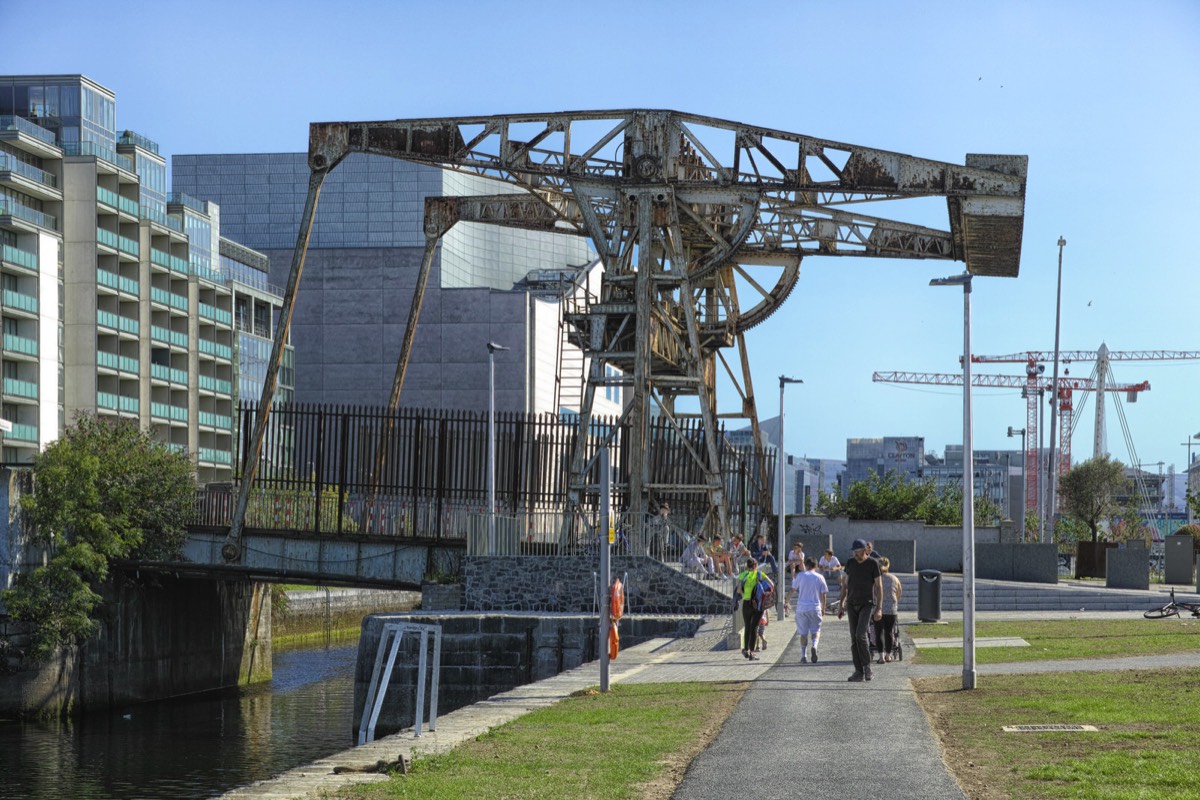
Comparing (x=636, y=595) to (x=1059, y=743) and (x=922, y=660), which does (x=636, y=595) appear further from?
(x=1059, y=743)

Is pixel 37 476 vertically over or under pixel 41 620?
over

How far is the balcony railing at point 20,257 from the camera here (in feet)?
221

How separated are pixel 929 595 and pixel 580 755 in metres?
20.2

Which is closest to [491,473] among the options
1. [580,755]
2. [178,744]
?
[178,744]

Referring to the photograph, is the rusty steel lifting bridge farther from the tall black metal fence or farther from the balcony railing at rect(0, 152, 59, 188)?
the balcony railing at rect(0, 152, 59, 188)

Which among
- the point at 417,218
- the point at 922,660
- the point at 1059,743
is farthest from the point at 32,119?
the point at 1059,743

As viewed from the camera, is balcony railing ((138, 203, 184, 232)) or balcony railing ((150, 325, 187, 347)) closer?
balcony railing ((138, 203, 184, 232))

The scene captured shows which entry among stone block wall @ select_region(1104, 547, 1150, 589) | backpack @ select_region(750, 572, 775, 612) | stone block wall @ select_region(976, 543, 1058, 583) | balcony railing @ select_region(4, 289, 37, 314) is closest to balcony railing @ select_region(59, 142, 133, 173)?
balcony railing @ select_region(4, 289, 37, 314)

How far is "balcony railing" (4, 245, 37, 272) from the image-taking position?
67.4 m

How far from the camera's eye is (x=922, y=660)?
22.6 metres

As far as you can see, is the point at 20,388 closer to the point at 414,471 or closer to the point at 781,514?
the point at 414,471

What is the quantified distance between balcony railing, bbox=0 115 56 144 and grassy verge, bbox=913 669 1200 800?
6004 cm

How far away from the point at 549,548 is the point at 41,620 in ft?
36.6

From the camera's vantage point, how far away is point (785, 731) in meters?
14.3
